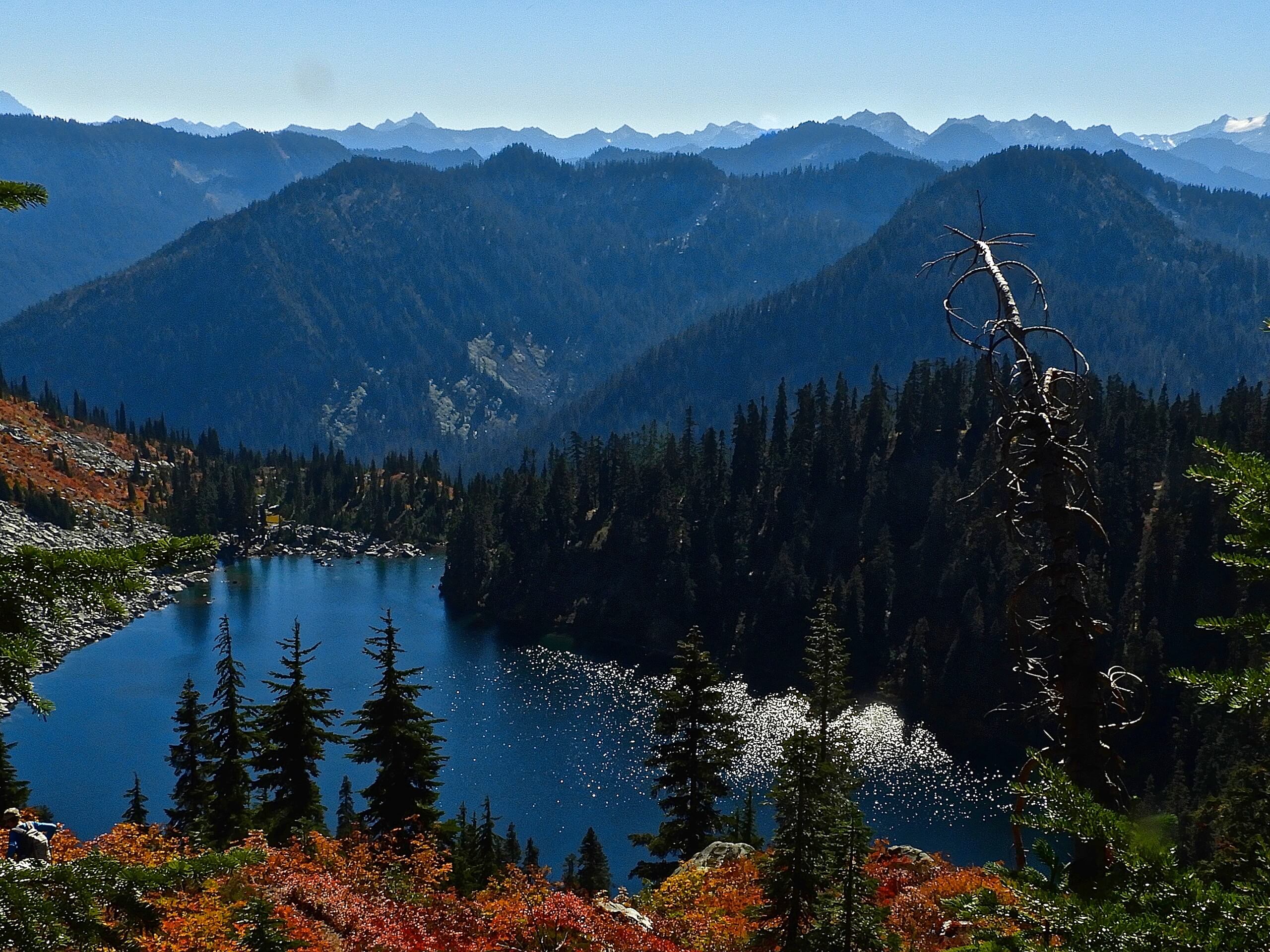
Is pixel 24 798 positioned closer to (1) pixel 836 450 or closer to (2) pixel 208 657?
(2) pixel 208 657

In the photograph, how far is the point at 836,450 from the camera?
180125mm

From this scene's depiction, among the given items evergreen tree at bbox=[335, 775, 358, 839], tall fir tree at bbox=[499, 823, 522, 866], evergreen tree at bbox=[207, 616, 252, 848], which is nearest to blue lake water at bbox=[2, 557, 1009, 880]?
tall fir tree at bbox=[499, 823, 522, 866]

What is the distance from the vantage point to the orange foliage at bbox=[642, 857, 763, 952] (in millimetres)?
30703

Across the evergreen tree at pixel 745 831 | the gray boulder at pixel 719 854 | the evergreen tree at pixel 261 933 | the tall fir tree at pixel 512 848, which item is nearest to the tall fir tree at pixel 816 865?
the evergreen tree at pixel 261 933

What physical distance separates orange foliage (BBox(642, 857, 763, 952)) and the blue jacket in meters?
16.3

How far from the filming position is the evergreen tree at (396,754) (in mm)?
44750

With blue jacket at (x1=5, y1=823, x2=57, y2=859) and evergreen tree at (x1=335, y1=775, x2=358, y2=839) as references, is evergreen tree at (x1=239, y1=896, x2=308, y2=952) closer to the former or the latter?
blue jacket at (x1=5, y1=823, x2=57, y2=859)

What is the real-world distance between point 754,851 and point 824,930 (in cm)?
1710

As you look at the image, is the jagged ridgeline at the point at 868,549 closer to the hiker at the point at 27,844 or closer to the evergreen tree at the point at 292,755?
the evergreen tree at the point at 292,755

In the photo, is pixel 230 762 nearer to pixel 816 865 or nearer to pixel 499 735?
pixel 816 865

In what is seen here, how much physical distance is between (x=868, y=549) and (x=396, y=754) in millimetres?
130295

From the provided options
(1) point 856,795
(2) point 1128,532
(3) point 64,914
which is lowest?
(1) point 856,795

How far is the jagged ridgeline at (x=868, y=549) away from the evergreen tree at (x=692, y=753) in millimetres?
73201

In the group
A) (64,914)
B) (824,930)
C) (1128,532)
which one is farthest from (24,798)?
(1128,532)
